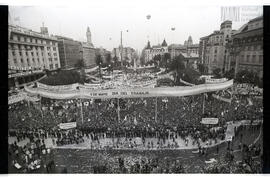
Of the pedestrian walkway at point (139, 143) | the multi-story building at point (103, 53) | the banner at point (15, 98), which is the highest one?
the multi-story building at point (103, 53)

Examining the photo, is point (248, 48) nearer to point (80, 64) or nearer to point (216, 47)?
point (216, 47)

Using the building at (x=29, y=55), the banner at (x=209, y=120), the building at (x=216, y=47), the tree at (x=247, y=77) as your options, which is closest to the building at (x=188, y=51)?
the building at (x=216, y=47)

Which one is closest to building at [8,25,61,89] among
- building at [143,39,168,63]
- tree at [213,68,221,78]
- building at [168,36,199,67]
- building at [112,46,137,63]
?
building at [112,46,137,63]

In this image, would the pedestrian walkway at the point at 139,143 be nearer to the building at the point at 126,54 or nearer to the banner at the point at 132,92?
the banner at the point at 132,92

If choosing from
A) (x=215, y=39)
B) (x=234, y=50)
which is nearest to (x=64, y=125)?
(x=215, y=39)

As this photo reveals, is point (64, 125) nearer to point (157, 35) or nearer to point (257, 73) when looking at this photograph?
point (157, 35)

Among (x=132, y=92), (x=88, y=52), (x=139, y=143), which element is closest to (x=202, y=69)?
(x=132, y=92)
